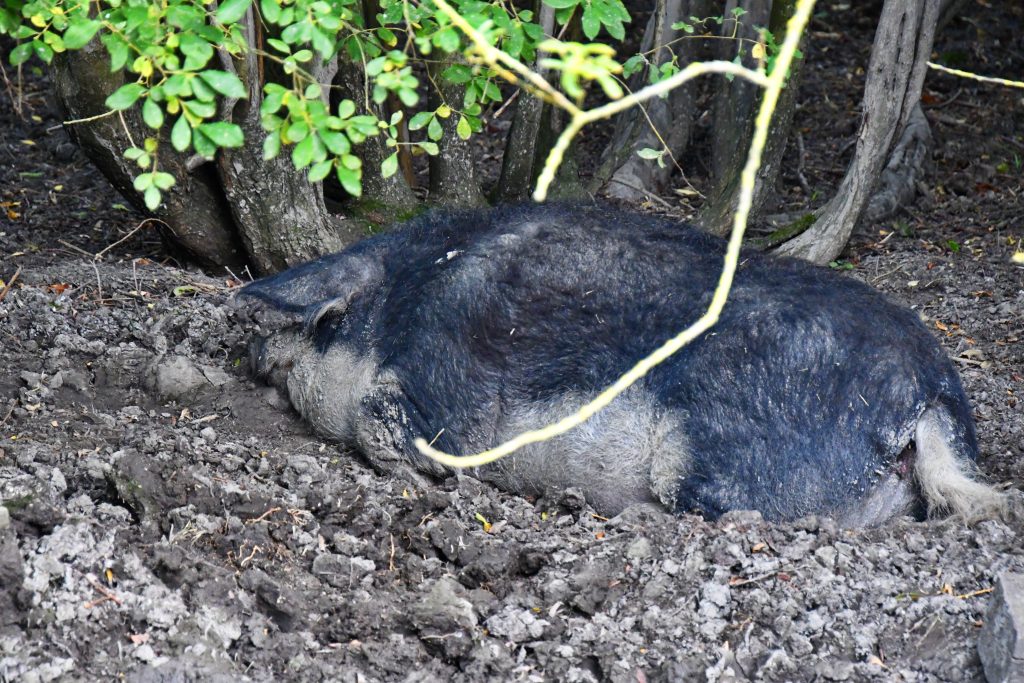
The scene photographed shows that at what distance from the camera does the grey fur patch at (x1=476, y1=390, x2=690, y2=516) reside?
3.61m

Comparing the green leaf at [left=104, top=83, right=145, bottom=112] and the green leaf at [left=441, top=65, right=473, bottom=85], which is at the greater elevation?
the green leaf at [left=441, top=65, right=473, bottom=85]

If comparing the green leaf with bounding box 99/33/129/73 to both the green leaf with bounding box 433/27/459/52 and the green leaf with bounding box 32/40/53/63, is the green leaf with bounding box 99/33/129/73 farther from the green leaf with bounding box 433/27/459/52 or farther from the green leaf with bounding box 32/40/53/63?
the green leaf with bounding box 433/27/459/52

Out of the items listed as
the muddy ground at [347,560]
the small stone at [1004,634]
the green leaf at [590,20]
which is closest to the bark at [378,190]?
the muddy ground at [347,560]

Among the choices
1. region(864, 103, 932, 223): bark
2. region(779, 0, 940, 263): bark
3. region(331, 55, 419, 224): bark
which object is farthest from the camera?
region(864, 103, 932, 223): bark

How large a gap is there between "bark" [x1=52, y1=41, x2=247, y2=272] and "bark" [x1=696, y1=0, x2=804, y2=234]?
7.75 ft

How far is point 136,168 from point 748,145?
2.99 m

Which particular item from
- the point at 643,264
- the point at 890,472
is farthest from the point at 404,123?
the point at 890,472

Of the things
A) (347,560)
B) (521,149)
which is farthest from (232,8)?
(521,149)

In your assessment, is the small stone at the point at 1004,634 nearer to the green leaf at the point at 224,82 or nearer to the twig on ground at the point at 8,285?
the green leaf at the point at 224,82

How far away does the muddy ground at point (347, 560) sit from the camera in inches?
112

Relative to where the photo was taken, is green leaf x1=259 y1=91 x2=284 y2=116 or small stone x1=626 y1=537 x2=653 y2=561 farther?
small stone x1=626 y1=537 x2=653 y2=561

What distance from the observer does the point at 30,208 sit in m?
6.19

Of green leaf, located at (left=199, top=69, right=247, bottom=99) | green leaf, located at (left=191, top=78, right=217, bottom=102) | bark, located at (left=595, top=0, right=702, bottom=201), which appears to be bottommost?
bark, located at (left=595, top=0, right=702, bottom=201)

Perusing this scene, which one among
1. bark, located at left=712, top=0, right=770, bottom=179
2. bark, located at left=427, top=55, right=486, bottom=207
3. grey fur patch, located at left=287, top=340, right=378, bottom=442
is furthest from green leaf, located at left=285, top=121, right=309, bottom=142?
bark, located at left=712, top=0, right=770, bottom=179
